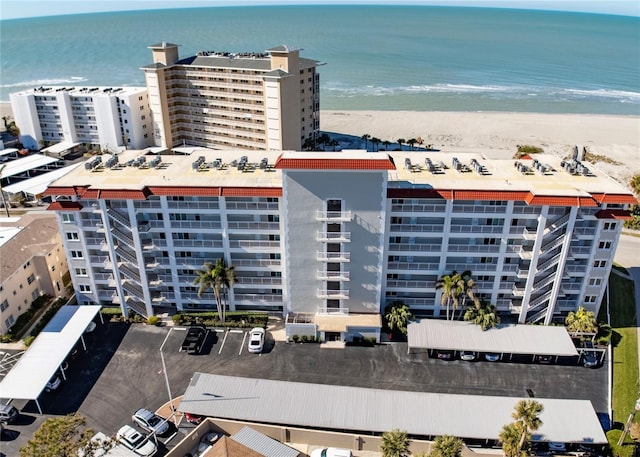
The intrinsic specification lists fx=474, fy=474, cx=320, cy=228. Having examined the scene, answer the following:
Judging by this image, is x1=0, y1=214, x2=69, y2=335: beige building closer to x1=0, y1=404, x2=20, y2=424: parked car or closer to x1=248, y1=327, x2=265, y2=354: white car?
x1=0, y1=404, x2=20, y2=424: parked car

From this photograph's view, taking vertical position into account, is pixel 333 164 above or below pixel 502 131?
above

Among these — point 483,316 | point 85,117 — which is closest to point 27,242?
point 483,316

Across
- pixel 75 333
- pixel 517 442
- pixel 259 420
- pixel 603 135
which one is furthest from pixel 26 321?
pixel 603 135

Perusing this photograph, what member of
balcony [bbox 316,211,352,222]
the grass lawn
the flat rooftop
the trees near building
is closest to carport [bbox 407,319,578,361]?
the grass lawn

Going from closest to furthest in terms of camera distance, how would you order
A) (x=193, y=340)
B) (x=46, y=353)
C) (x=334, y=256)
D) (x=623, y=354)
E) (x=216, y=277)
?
(x=46, y=353) < (x=623, y=354) < (x=334, y=256) < (x=216, y=277) < (x=193, y=340)

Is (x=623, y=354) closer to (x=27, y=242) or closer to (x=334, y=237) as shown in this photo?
(x=334, y=237)

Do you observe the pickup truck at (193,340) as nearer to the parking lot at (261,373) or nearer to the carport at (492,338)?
the parking lot at (261,373)
